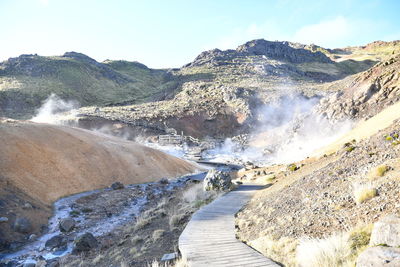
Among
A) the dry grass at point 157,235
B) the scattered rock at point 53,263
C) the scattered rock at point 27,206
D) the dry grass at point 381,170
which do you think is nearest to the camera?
the dry grass at point 381,170

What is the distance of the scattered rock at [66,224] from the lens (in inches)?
639

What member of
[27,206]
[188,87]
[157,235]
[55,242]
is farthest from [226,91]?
[157,235]

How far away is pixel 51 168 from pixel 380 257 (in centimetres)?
2497

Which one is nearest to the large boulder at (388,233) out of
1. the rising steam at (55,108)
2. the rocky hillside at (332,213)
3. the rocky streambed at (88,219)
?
the rocky hillside at (332,213)

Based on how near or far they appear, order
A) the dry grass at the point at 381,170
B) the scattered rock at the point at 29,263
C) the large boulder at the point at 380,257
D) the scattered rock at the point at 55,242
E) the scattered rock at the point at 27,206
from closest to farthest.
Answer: the large boulder at the point at 380,257 → the dry grass at the point at 381,170 → the scattered rock at the point at 29,263 → the scattered rock at the point at 55,242 → the scattered rock at the point at 27,206

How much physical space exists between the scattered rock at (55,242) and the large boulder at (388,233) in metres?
14.4

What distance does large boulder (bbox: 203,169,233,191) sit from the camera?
18.2 meters

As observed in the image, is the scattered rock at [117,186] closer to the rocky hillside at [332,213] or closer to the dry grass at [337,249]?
the rocky hillside at [332,213]

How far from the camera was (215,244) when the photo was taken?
7.81 m

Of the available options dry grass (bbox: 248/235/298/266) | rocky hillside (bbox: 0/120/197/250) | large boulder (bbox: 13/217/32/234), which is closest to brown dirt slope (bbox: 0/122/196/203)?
rocky hillside (bbox: 0/120/197/250)

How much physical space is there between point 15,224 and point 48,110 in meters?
49.5

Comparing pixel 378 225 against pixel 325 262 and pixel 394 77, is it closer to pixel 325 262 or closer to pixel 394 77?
pixel 325 262

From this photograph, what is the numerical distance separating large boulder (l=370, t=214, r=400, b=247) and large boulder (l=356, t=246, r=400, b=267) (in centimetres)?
24

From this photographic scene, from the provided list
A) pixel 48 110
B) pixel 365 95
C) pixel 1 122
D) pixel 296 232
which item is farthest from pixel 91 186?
pixel 48 110
